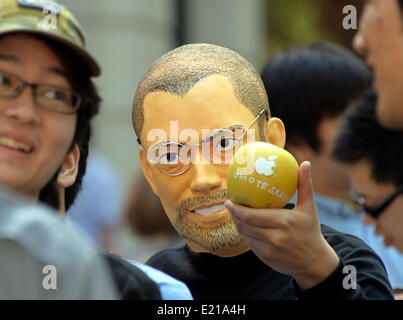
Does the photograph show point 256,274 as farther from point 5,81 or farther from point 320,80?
point 320,80

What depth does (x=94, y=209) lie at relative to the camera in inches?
193

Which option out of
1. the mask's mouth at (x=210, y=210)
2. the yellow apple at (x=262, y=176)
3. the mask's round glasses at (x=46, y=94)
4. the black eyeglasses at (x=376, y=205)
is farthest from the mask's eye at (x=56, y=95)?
the black eyeglasses at (x=376, y=205)

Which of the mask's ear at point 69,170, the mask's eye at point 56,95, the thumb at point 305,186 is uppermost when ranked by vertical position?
the mask's eye at point 56,95

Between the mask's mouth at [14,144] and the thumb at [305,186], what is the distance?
0.91 meters

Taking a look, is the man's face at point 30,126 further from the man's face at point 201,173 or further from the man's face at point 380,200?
the man's face at point 380,200

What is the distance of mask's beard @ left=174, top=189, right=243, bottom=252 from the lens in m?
1.75

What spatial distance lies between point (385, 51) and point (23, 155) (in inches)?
46.8

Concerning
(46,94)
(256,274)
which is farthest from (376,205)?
(46,94)

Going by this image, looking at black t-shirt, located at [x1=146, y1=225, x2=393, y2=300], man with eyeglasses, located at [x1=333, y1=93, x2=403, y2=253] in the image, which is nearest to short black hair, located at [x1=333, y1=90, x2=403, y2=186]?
man with eyeglasses, located at [x1=333, y1=93, x2=403, y2=253]

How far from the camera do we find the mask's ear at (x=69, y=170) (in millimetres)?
2057

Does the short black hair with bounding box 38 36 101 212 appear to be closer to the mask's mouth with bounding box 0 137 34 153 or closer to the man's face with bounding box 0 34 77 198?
the man's face with bounding box 0 34 77 198
